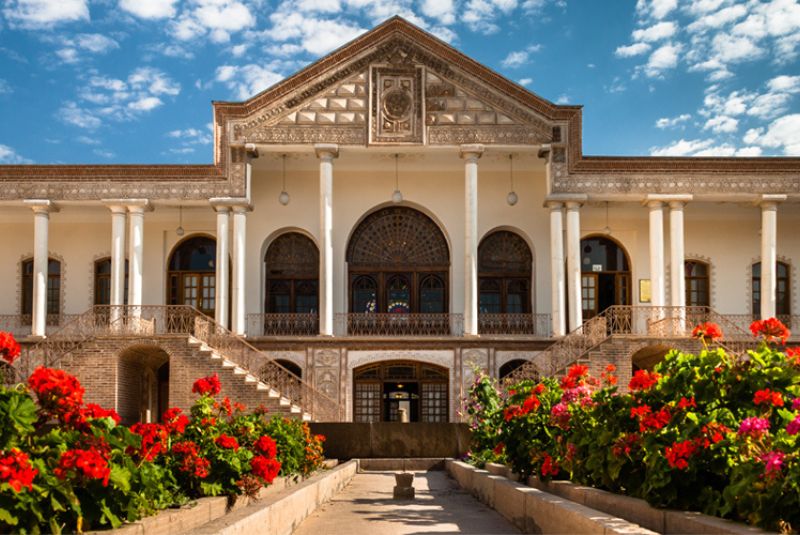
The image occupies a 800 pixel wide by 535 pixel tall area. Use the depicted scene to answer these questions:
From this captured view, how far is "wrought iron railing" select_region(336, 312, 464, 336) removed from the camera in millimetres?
28984

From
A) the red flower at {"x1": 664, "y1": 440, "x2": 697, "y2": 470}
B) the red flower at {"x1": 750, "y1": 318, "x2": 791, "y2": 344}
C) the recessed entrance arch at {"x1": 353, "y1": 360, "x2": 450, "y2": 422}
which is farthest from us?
the recessed entrance arch at {"x1": 353, "y1": 360, "x2": 450, "y2": 422}

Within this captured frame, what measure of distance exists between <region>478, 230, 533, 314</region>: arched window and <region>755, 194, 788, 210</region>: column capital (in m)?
6.70

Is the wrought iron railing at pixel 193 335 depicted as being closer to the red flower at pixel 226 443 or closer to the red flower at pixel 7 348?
the red flower at pixel 226 443

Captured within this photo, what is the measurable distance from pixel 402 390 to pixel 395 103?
8100mm

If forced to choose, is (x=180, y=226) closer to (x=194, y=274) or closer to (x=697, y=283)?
(x=194, y=274)

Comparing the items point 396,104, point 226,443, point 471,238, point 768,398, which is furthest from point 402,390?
point 768,398

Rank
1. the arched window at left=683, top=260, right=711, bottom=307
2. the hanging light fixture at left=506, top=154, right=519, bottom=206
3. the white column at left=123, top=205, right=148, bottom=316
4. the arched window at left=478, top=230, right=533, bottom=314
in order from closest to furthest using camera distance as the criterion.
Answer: the white column at left=123, top=205, right=148, bottom=316
the hanging light fixture at left=506, top=154, right=519, bottom=206
the arched window at left=478, top=230, right=533, bottom=314
the arched window at left=683, top=260, right=711, bottom=307

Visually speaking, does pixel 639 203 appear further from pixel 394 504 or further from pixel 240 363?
pixel 394 504

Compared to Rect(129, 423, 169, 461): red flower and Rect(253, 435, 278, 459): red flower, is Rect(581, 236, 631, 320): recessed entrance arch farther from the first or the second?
Rect(129, 423, 169, 461): red flower

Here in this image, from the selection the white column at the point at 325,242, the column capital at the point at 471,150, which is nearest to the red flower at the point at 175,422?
the white column at the point at 325,242

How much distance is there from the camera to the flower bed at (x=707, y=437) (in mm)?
6188

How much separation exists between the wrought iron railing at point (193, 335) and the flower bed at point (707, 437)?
15.3 meters

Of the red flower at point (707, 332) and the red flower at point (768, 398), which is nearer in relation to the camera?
the red flower at point (768, 398)

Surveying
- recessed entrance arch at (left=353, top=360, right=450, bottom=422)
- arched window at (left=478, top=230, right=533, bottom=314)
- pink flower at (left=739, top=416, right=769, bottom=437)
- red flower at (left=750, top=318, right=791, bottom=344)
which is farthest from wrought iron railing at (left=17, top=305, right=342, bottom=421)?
pink flower at (left=739, top=416, right=769, bottom=437)
